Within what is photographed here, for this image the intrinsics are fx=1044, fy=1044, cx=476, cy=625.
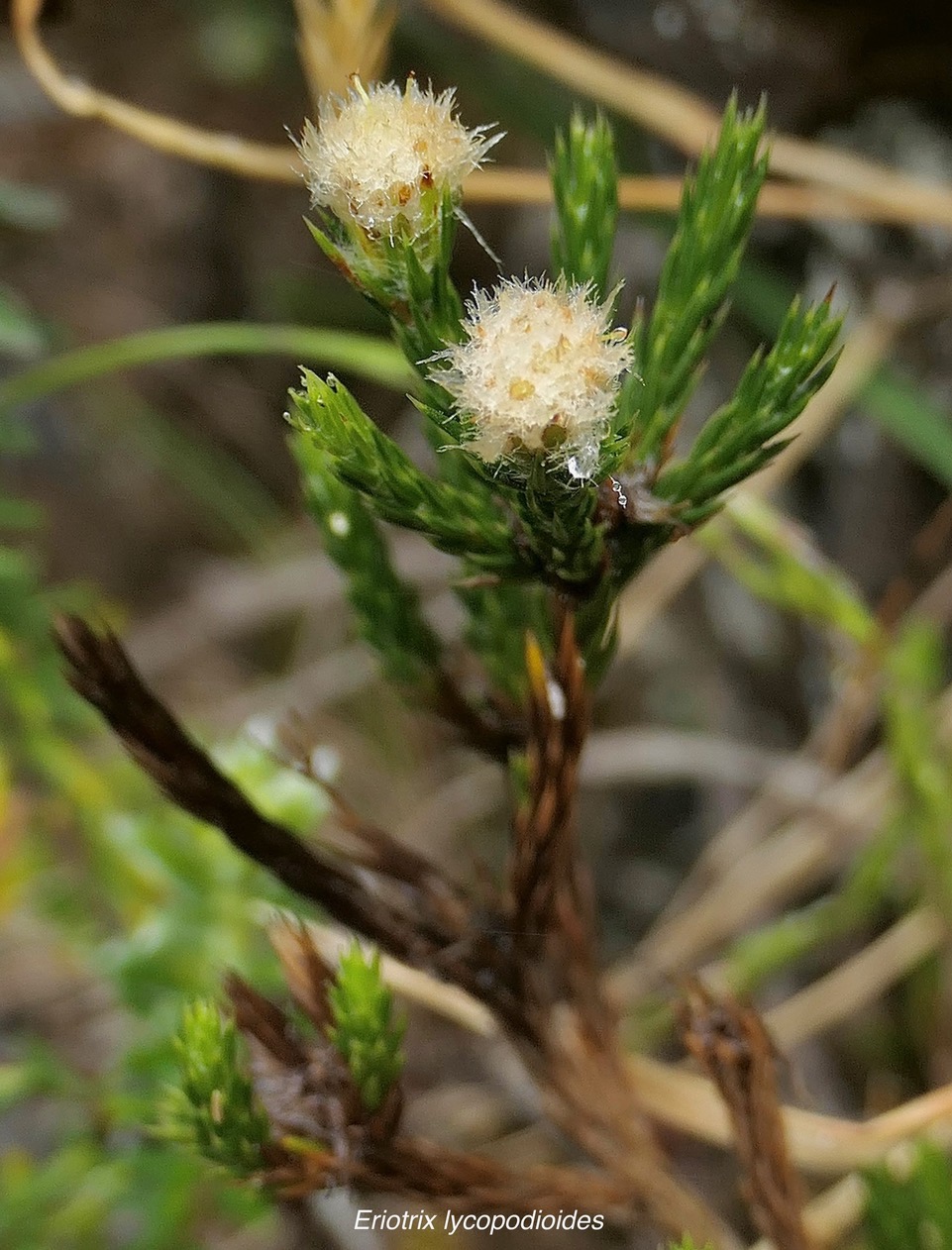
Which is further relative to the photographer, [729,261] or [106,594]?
[106,594]

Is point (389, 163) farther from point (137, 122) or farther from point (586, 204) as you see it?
point (137, 122)

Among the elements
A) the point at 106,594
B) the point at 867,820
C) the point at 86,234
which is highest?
the point at 86,234

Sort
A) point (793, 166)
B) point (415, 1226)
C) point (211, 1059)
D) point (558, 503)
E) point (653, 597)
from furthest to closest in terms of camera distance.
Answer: point (653, 597) < point (793, 166) < point (415, 1226) < point (211, 1059) < point (558, 503)

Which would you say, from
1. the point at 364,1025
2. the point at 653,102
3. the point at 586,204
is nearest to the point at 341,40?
the point at 653,102

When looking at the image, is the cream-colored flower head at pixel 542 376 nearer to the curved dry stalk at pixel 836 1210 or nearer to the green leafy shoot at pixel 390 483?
the green leafy shoot at pixel 390 483

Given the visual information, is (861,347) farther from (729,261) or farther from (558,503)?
(558,503)

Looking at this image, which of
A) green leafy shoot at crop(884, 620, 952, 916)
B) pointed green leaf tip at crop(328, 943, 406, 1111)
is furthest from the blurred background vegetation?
pointed green leaf tip at crop(328, 943, 406, 1111)

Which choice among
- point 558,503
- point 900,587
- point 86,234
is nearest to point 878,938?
point 900,587
